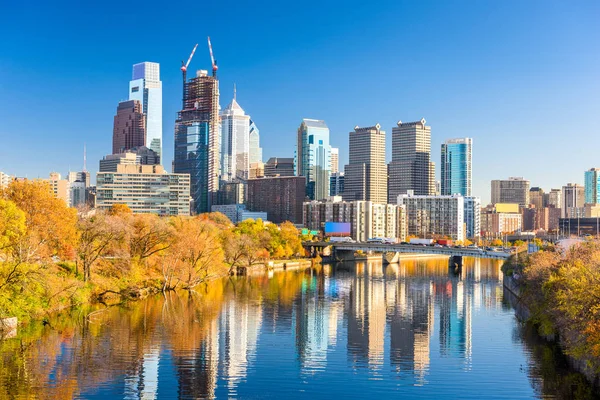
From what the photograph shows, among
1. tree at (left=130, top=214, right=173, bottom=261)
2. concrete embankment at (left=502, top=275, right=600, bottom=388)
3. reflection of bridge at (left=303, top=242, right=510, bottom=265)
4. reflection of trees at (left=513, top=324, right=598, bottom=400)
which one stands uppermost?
tree at (left=130, top=214, right=173, bottom=261)

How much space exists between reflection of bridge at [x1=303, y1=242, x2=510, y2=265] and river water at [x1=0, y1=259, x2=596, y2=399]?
49.0 m

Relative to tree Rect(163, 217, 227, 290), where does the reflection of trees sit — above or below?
below

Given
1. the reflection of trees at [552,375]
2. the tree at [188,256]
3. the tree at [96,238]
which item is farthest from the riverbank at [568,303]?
the tree at [96,238]

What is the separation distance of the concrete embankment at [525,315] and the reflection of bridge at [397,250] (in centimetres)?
2827

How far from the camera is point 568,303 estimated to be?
129 ft

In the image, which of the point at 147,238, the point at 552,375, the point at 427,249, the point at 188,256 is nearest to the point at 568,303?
the point at 552,375

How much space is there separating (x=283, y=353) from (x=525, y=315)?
93.6 feet

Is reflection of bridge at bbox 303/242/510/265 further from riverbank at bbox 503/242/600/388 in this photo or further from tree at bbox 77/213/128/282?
tree at bbox 77/213/128/282

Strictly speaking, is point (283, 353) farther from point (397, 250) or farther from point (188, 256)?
point (397, 250)

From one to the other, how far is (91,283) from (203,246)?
53.4 feet

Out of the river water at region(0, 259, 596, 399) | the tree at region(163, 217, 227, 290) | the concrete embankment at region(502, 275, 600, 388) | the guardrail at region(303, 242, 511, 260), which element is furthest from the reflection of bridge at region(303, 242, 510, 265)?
the tree at region(163, 217, 227, 290)

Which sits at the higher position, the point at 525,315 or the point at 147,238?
the point at 147,238

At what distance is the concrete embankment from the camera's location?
3829 cm

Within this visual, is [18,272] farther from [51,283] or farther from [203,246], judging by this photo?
[203,246]
